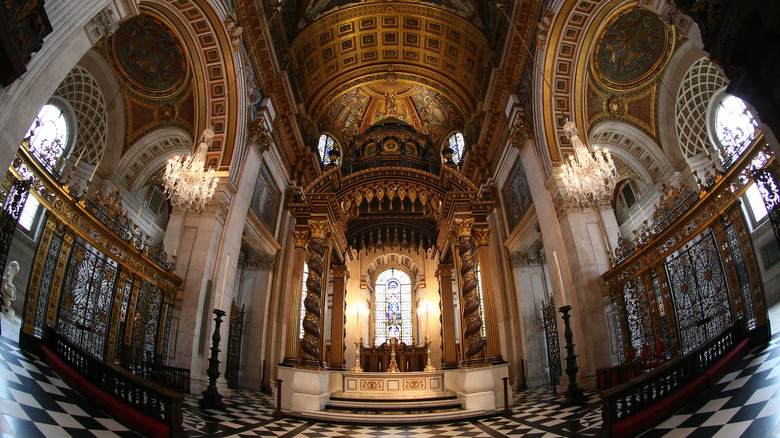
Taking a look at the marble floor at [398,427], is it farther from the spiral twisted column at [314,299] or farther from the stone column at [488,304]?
the stone column at [488,304]

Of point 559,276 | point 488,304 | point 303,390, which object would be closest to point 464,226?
point 488,304

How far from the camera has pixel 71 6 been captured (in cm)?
560

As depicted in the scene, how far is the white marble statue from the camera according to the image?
6.22m

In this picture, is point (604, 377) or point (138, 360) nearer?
point (604, 377)

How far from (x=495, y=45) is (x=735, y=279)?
11.2 metres

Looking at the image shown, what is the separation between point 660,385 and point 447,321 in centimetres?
781

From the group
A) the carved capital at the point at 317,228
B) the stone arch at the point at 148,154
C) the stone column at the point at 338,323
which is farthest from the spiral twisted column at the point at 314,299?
the stone arch at the point at 148,154

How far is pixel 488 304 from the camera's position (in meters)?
9.77

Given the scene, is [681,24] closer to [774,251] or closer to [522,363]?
[774,251]

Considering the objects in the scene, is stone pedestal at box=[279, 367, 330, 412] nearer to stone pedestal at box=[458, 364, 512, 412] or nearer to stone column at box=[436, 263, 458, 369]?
stone pedestal at box=[458, 364, 512, 412]

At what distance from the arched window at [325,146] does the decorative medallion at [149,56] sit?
7718 millimetres

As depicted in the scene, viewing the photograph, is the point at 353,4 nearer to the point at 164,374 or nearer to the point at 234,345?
the point at 234,345

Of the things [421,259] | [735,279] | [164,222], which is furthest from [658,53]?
[164,222]

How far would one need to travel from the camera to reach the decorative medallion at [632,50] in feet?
36.6
